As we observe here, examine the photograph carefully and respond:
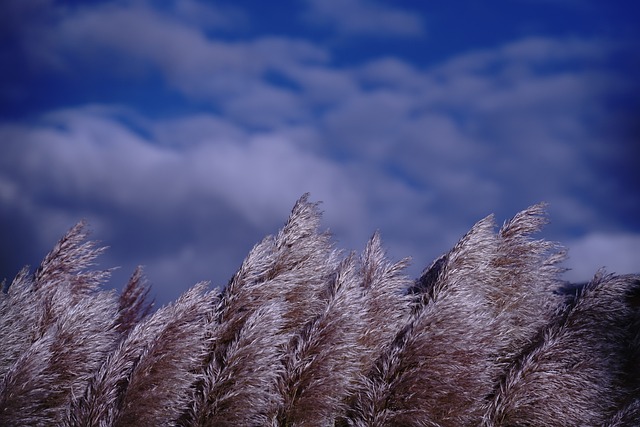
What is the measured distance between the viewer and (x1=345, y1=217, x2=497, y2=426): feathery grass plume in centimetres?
415

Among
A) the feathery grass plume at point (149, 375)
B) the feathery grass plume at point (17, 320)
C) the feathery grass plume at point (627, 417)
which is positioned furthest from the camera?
the feathery grass plume at point (17, 320)

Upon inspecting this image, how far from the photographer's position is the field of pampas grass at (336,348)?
413 centimetres

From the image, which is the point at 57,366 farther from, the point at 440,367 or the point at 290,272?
the point at 440,367

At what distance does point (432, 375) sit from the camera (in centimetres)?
415

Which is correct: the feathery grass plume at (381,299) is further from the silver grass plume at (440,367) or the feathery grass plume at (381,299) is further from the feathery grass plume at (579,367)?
the feathery grass plume at (579,367)

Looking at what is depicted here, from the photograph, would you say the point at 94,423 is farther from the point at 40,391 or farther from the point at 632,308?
the point at 632,308

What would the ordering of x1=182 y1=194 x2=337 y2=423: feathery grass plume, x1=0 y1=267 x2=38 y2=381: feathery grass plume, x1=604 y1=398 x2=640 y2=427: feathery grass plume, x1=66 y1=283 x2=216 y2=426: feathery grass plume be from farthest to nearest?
x1=0 y1=267 x2=38 y2=381: feathery grass plume, x1=604 y1=398 x2=640 y2=427: feathery grass plume, x1=182 y1=194 x2=337 y2=423: feathery grass plume, x1=66 y1=283 x2=216 y2=426: feathery grass plume

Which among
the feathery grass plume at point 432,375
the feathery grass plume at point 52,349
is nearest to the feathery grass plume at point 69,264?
the feathery grass plume at point 52,349

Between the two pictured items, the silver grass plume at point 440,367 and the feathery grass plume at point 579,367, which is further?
the feathery grass plume at point 579,367

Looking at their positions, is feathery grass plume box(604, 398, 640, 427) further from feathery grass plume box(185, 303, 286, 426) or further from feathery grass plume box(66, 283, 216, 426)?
feathery grass plume box(66, 283, 216, 426)

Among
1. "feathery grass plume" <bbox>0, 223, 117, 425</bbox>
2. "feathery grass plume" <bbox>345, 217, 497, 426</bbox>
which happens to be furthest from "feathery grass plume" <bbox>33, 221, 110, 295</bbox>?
"feathery grass plume" <bbox>345, 217, 497, 426</bbox>

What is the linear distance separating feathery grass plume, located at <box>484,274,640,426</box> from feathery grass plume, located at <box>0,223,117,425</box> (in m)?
2.47

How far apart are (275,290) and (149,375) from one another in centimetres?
92

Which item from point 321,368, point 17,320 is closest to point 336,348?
point 321,368
